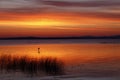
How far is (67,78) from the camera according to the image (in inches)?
963

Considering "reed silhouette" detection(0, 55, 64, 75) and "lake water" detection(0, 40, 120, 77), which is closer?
"reed silhouette" detection(0, 55, 64, 75)

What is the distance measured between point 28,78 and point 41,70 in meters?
3.01

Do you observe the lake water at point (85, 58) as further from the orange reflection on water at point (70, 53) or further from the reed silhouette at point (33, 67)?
the reed silhouette at point (33, 67)

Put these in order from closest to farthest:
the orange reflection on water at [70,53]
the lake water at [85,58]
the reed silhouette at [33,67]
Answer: the reed silhouette at [33,67] → the lake water at [85,58] → the orange reflection on water at [70,53]

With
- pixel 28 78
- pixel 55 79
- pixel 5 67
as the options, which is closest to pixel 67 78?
pixel 55 79

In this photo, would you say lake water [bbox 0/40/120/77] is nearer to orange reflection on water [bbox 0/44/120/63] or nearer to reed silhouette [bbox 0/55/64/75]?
orange reflection on water [bbox 0/44/120/63]

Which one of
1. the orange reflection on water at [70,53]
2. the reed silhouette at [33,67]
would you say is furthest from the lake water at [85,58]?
the reed silhouette at [33,67]

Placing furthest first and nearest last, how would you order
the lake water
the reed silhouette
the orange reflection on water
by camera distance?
the orange reflection on water, the lake water, the reed silhouette

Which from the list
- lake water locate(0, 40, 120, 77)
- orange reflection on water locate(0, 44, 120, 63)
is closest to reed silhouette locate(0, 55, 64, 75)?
lake water locate(0, 40, 120, 77)

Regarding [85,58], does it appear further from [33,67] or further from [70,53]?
[33,67]

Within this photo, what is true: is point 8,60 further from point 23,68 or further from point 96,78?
point 96,78

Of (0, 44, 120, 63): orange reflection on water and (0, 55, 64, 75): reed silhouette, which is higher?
(0, 44, 120, 63): orange reflection on water

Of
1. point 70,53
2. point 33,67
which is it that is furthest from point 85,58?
point 33,67

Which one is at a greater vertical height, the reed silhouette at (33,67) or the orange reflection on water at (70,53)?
the orange reflection on water at (70,53)
